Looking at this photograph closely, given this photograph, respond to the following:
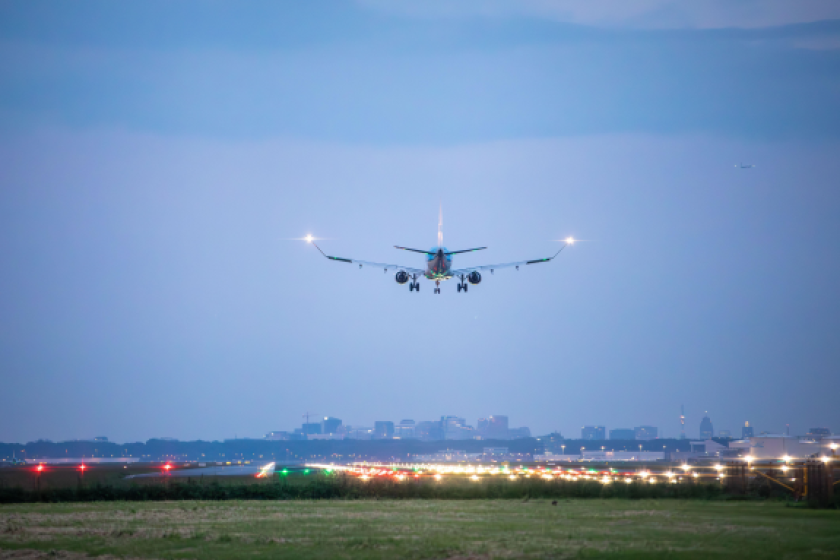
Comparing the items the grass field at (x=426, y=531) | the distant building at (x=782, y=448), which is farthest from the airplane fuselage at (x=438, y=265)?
the distant building at (x=782, y=448)

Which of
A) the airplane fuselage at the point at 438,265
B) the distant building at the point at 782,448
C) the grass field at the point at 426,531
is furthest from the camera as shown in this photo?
the distant building at the point at 782,448

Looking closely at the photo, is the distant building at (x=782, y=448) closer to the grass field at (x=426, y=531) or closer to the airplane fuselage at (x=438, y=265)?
the airplane fuselage at (x=438, y=265)

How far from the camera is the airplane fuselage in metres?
66.0

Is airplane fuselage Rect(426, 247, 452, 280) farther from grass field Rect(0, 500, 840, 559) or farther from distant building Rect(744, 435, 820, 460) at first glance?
distant building Rect(744, 435, 820, 460)

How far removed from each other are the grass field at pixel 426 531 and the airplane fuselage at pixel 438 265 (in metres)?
29.0

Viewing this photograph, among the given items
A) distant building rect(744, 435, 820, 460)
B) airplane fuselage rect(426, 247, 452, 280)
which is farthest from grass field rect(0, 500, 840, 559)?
distant building rect(744, 435, 820, 460)

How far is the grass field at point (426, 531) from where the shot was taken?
23169 millimetres

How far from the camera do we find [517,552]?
74.3 ft

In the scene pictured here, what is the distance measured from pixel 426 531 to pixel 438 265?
130ft

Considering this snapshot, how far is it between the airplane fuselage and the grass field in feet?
95.1

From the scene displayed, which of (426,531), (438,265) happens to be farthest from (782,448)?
(426,531)

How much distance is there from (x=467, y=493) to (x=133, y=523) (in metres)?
19.5

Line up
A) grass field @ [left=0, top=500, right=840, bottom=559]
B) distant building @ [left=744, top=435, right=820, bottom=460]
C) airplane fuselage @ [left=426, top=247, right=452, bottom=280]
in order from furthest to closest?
distant building @ [left=744, top=435, right=820, bottom=460] < airplane fuselage @ [left=426, top=247, right=452, bottom=280] < grass field @ [left=0, top=500, right=840, bottom=559]

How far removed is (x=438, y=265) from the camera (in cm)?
6600
